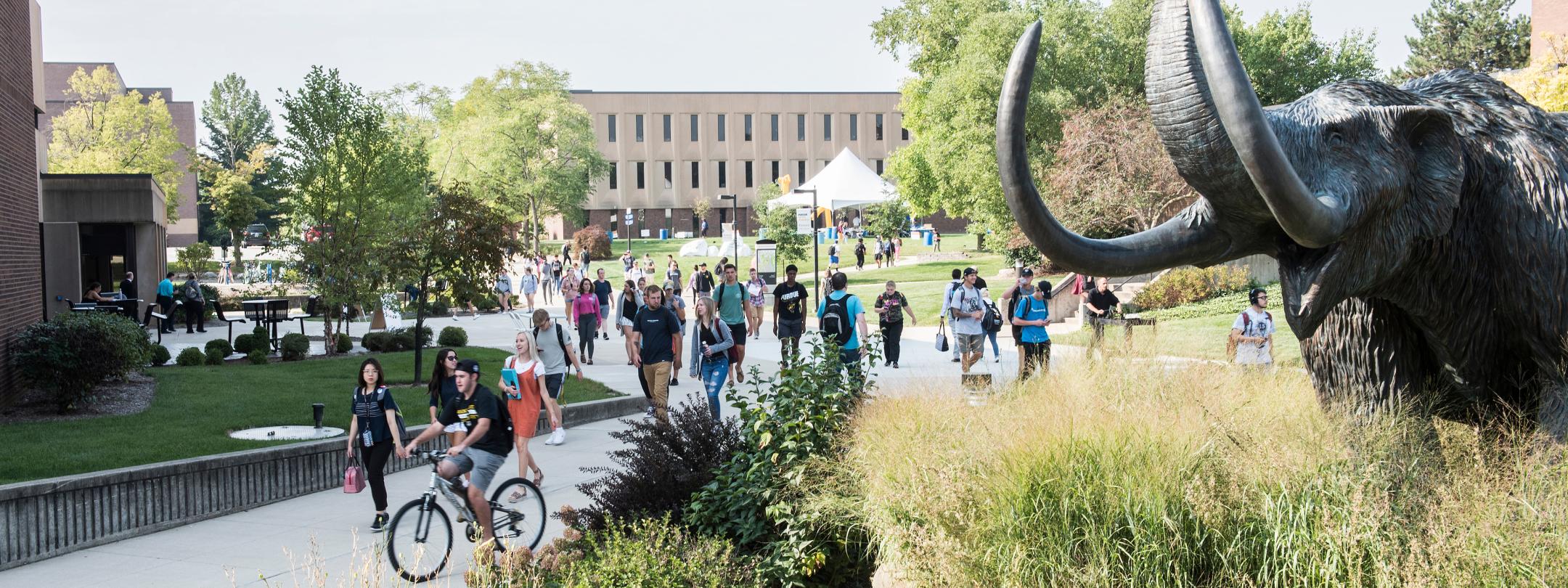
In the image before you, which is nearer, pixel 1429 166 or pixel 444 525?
pixel 1429 166

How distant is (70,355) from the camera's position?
1367 centimetres

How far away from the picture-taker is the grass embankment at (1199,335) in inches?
380

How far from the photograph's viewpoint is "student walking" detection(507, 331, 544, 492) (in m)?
10.4

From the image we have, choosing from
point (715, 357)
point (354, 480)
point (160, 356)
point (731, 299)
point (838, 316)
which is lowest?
point (354, 480)

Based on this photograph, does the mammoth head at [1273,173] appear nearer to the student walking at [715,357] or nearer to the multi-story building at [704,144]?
the student walking at [715,357]

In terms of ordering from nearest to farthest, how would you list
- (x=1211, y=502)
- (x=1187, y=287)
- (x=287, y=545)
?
(x=1211, y=502)
(x=287, y=545)
(x=1187, y=287)

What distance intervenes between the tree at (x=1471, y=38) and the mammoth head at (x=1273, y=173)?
Answer: 180ft

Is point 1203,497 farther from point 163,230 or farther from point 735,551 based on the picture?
point 163,230

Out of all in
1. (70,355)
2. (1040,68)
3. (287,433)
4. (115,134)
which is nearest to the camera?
(287,433)

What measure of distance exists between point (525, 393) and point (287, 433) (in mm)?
3780

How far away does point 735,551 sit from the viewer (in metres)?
6.75

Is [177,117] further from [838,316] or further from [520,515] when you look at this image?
[520,515]

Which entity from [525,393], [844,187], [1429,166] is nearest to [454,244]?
[525,393]

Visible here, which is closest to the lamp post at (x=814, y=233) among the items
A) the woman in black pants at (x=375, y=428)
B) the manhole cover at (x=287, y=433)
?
the manhole cover at (x=287, y=433)
